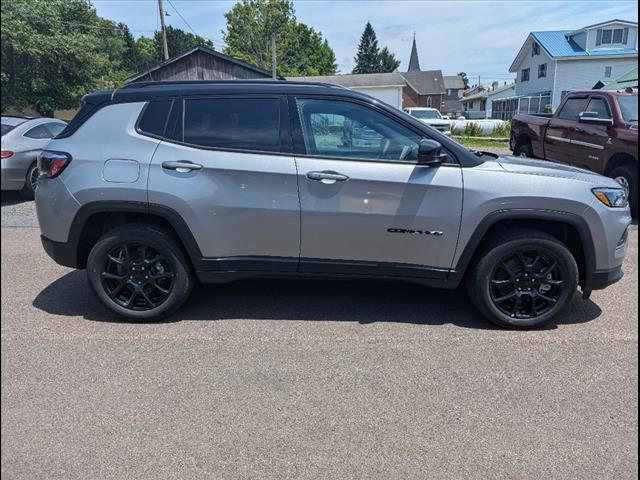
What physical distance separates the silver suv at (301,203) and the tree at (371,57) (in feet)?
309

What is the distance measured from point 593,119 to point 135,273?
789cm

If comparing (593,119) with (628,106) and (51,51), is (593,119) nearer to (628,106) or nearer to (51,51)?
(628,106)

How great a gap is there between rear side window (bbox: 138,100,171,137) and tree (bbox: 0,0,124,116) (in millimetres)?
630

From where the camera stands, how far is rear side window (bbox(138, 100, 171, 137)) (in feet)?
12.3

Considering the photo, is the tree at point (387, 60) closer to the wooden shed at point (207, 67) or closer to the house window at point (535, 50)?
the house window at point (535, 50)

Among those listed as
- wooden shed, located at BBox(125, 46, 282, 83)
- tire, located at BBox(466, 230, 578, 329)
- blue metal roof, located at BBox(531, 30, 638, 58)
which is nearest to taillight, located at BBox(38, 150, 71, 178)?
tire, located at BBox(466, 230, 578, 329)

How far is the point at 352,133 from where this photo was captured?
12.3 feet

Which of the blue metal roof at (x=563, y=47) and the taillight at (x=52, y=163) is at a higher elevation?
the blue metal roof at (x=563, y=47)

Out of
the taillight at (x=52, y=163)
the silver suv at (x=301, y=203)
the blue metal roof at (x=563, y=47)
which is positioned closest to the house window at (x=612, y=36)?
the blue metal roof at (x=563, y=47)

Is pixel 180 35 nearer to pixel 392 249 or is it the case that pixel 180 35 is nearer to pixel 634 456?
pixel 392 249

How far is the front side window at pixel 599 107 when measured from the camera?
8.36 meters

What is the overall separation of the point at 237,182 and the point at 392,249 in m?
1.32

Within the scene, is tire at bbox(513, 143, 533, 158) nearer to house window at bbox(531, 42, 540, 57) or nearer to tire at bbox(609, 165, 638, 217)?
tire at bbox(609, 165, 638, 217)

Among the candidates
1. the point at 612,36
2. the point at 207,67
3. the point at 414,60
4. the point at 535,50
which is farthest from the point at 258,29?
the point at 414,60
